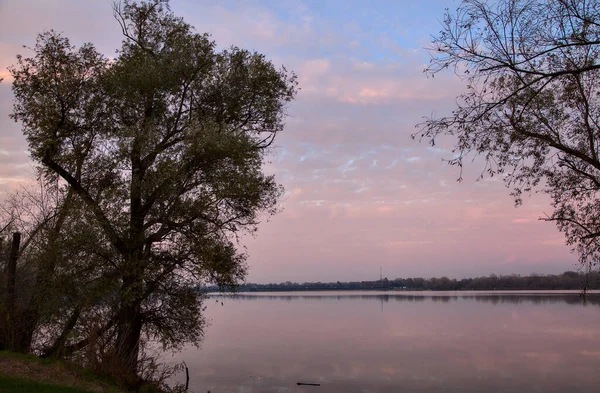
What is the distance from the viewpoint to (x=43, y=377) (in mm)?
12367

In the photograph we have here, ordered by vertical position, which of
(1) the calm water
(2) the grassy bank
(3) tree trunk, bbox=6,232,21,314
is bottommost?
(1) the calm water

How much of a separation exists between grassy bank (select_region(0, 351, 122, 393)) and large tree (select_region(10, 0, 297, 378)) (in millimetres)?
1210

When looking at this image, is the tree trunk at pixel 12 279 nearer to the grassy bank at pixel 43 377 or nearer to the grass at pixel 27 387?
the grassy bank at pixel 43 377

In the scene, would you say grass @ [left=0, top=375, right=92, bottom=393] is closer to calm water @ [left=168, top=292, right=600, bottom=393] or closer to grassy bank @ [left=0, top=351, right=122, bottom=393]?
grassy bank @ [left=0, top=351, right=122, bottom=393]

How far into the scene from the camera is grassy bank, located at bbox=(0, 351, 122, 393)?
36.4ft

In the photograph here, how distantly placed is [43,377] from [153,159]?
7.20 metres

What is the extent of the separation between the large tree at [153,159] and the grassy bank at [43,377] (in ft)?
3.97

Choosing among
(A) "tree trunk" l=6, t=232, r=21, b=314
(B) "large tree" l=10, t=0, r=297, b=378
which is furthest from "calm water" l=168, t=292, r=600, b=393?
(A) "tree trunk" l=6, t=232, r=21, b=314

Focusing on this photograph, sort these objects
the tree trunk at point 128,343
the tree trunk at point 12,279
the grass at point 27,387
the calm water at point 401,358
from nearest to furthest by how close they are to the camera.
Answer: the grass at point 27,387, the tree trunk at point 128,343, the tree trunk at point 12,279, the calm water at point 401,358

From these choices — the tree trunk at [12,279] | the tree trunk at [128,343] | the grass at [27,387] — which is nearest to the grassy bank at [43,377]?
the grass at [27,387]

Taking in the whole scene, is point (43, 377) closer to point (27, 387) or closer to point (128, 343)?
point (27, 387)

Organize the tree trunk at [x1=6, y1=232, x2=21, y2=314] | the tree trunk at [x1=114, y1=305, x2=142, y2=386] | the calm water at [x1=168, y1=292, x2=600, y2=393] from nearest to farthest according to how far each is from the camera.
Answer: the tree trunk at [x1=114, y1=305, x2=142, y2=386] → the tree trunk at [x1=6, y1=232, x2=21, y2=314] → the calm water at [x1=168, y1=292, x2=600, y2=393]

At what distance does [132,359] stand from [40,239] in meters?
5.31

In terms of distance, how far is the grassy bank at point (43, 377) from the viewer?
36.4ft
